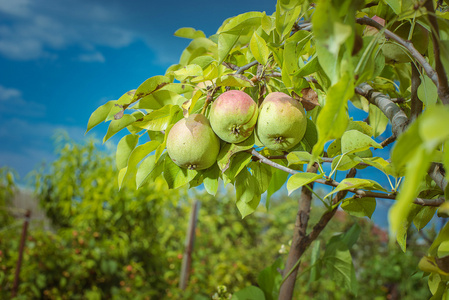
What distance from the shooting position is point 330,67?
28 cm

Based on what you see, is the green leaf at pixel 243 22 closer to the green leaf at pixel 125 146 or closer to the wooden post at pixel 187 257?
the green leaf at pixel 125 146

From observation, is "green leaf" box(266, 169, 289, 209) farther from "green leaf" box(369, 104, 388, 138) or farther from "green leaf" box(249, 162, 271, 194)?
"green leaf" box(369, 104, 388, 138)

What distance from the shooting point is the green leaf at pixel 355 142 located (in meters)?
0.41

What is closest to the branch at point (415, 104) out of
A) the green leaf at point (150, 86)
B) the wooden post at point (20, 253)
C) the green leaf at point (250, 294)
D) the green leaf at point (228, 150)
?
the green leaf at point (228, 150)

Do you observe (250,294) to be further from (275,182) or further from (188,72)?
(188,72)

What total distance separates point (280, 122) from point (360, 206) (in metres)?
0.18

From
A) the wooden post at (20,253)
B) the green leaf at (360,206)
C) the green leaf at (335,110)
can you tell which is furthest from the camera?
the wooden post at (20,253)

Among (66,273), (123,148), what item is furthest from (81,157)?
(123,148)

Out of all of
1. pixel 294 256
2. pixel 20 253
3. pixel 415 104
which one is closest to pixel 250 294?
pixel 294 256

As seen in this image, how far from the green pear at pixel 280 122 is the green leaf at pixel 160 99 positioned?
0.40 feet

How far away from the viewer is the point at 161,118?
19.6 inches

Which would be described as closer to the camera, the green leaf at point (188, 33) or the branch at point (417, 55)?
the branch at point (417, 55)

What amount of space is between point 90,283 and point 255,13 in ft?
7.32

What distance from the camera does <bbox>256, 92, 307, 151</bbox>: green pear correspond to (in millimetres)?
425
